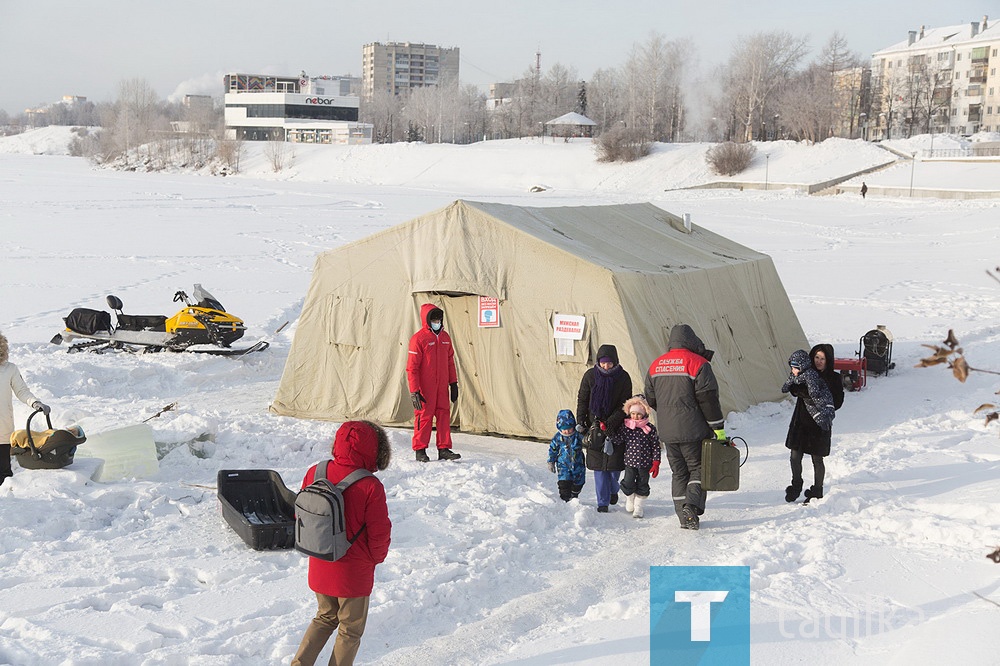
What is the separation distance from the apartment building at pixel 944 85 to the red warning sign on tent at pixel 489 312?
84190 millimetres

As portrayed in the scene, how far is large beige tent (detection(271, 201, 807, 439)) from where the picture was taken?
9438mm

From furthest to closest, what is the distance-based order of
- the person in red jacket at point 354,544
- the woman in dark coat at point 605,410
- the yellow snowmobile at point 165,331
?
the yellow snowmobile at point 165,331, the woman in dark coat at point 605,410, the person in red jacket at point 354,544

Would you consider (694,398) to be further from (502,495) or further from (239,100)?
(239,100)

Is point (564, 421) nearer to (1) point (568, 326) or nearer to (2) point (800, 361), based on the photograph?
(2) point (800, 361)

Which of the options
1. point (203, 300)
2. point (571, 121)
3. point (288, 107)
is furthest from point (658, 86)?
point (203, 300)

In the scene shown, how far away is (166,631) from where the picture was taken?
5027 millimetres

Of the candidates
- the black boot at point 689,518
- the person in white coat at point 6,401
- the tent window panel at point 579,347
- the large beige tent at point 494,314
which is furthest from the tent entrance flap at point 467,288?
the person in white coat at point 6,401

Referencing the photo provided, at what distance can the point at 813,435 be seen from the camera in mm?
7621

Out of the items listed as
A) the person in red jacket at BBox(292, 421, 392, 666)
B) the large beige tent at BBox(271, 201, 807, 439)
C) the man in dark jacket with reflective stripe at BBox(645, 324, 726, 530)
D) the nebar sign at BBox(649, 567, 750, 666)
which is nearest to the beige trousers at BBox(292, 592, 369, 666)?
the person in red jacket at BBox(292, 421, 392, 666)

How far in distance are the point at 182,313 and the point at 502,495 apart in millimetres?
7503

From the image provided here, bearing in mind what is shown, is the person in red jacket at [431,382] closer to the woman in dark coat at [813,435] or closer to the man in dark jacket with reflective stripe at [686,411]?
the man in dark jacket with reflective stripe at [686,411]

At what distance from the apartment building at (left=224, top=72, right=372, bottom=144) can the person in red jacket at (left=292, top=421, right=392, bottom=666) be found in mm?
108189

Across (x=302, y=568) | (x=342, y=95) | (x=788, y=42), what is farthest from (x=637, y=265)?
(x=342, y=95)

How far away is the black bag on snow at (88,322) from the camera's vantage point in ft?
44.5
